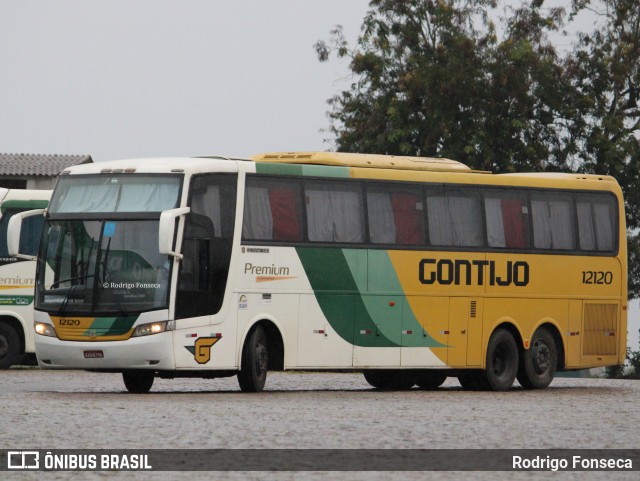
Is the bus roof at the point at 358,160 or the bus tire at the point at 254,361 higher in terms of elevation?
the bus roof at the point at 358,160

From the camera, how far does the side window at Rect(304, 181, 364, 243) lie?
84.1 ft

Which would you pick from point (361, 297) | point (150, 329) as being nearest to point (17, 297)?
point (361, 297)

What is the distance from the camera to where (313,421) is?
1830cm

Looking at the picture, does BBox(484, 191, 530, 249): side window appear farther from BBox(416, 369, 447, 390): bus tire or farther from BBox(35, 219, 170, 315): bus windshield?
BBox(35, 219, 170, 315): bus windshield

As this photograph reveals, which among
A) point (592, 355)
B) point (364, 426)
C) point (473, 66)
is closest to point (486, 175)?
point (592, 355)

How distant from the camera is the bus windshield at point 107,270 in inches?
928

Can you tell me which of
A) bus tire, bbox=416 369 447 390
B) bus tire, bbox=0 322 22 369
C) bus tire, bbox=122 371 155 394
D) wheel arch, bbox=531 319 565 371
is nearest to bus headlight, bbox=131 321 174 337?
bus tire, bbox=122 371 155 394

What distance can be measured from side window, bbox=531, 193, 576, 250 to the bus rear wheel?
11.2m

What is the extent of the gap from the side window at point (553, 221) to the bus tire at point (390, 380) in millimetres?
3039

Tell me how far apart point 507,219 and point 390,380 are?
3352 mm

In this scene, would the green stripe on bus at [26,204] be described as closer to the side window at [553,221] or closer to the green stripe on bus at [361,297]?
the green stripe on bus at [361,297]

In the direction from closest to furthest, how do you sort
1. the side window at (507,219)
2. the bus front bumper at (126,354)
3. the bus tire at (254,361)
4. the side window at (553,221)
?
the bus front bumper at (126,354) → the bus tire at (254,361) → the side window at (507,219) → the side window at (553,221)

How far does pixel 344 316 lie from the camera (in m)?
26.0

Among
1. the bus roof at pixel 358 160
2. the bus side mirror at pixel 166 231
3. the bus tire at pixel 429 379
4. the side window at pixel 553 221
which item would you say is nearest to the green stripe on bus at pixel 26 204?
the bus roof at pixel 358 160
